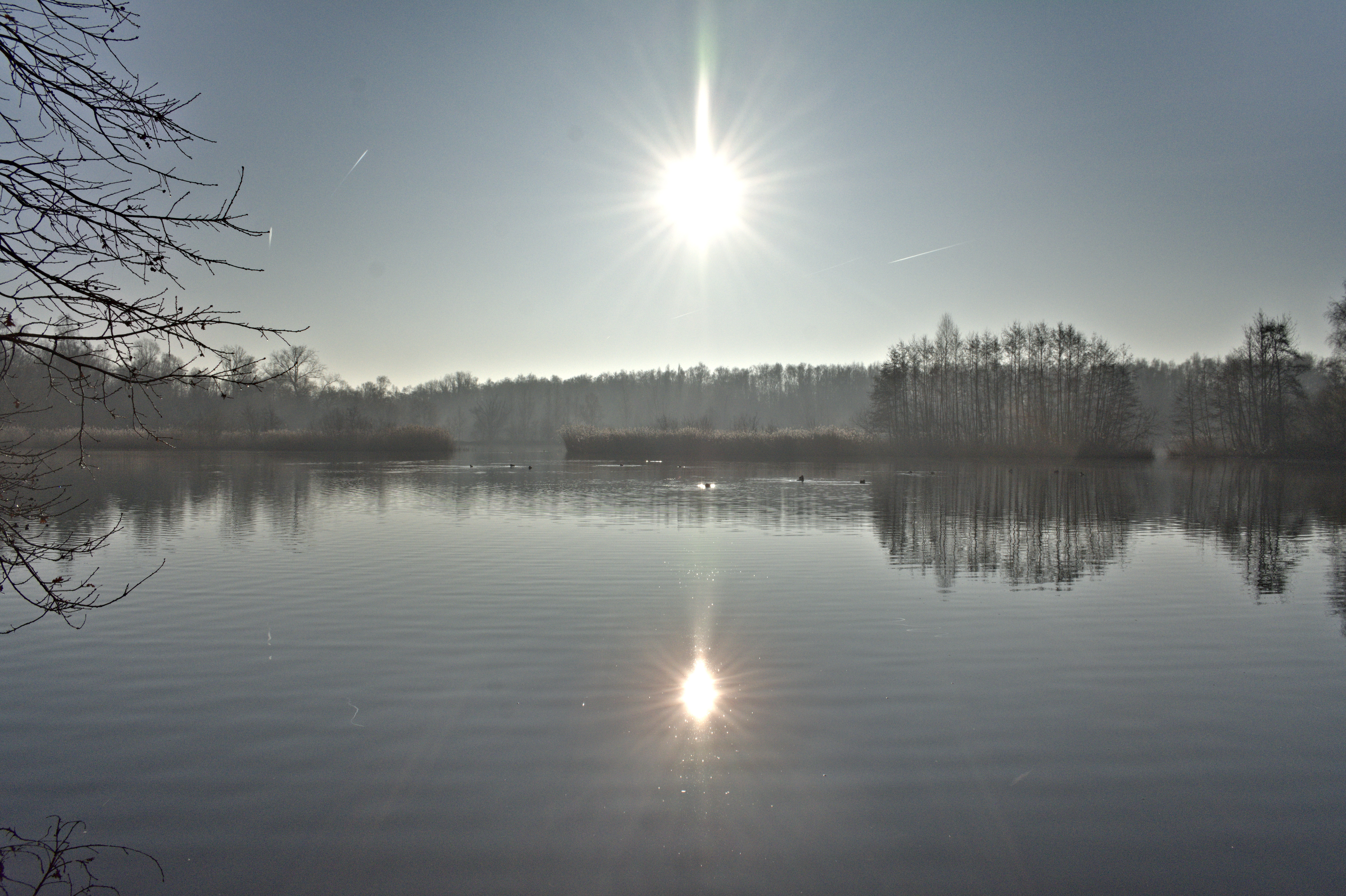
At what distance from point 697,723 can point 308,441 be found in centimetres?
6129

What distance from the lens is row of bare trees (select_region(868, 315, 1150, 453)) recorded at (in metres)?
59.2

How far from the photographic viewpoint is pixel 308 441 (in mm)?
60250

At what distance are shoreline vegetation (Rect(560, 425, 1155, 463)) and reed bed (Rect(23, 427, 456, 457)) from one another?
1030 centimetres

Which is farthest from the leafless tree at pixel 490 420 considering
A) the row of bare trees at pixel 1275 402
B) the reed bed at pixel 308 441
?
the row of bare trees at pixel 1275 402

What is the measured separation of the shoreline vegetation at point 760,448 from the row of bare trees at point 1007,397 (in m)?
0.90

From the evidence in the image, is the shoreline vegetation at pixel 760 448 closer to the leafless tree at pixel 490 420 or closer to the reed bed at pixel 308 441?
the reed bed at pixel 308 441

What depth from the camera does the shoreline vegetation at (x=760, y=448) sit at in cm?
5150

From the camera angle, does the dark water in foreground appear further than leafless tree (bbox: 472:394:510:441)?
No

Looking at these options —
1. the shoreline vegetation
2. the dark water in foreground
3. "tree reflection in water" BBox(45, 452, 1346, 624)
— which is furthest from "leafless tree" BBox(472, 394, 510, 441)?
the dark water in foreground

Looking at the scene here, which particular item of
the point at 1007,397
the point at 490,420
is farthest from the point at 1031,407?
the point at 490,420

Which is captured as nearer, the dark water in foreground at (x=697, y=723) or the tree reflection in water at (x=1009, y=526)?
the dark water in foreground at (x=697, y=723)

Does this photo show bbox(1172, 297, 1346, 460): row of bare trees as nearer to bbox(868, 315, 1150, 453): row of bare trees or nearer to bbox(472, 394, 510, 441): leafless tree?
bbox(868, 315, 1150, 453): row of bare trees

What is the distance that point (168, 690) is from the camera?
6.25 meters

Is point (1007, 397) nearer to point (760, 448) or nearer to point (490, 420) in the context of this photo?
point (760, 448)
